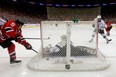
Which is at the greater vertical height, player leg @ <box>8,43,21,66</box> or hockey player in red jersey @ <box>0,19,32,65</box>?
Answer: hockey player in red jersey @ <box>0,19,32,65</box>

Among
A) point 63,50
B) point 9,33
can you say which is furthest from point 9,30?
point 63,50

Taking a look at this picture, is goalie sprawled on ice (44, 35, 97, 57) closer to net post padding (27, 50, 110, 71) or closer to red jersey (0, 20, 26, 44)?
net post padding (27, 50, 110, 71)

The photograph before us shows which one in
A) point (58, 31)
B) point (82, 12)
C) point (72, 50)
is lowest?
point (72, 50)

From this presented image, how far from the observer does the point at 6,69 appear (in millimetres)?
3158

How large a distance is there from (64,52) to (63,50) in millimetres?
39

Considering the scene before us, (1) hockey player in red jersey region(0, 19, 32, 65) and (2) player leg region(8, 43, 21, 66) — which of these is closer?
(1) hockey player in red jersey region(0, 19, 32, 65)

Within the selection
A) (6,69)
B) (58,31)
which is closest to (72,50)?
(58,31)

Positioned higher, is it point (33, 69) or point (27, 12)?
point (27, 12)

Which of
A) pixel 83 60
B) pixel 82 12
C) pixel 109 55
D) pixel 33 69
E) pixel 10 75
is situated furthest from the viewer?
pixel 82 12

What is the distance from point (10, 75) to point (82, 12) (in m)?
12.3

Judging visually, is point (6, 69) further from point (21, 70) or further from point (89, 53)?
point (89, 53)

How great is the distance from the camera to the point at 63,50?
3.47 metres

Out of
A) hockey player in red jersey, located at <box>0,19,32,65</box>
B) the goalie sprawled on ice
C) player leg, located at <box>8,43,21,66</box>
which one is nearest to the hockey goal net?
the goalie sprawled on ice

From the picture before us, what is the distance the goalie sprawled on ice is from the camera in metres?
3.47
